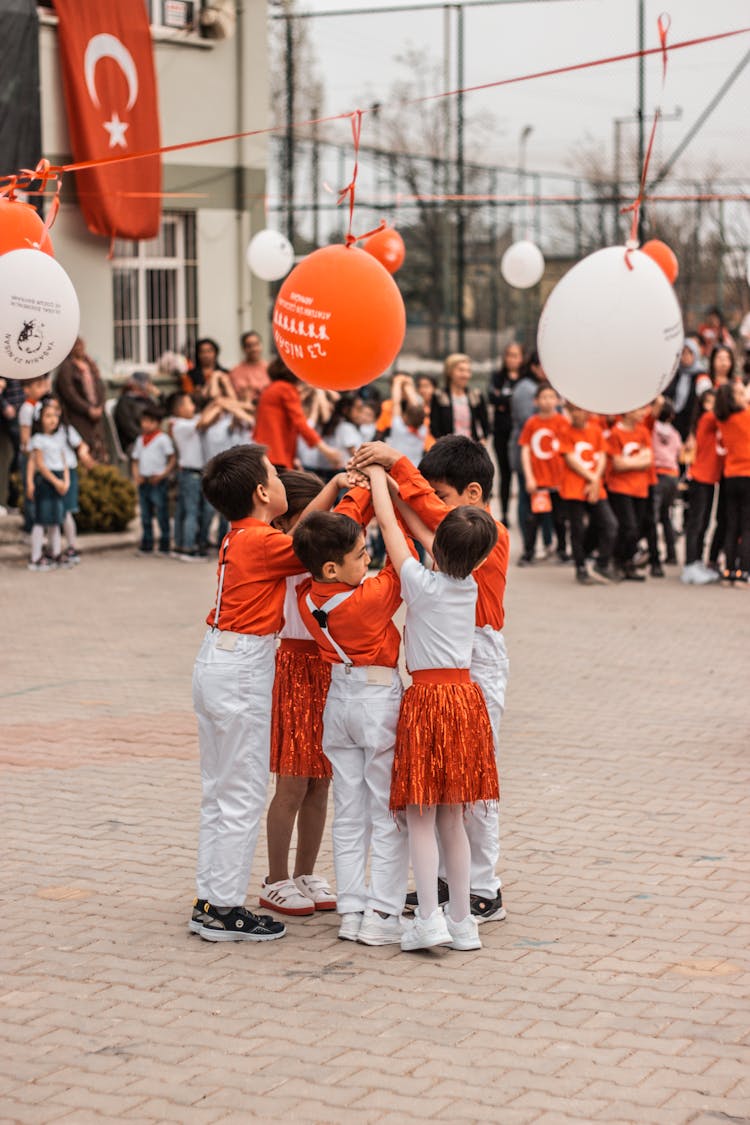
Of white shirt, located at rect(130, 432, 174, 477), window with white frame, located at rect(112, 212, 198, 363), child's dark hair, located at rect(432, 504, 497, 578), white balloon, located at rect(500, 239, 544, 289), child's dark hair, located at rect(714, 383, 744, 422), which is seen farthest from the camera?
white balloon, located at rect(500, 239, 544, 289)

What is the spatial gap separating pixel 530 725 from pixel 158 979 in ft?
13.2

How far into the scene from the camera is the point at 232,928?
5.19 metres

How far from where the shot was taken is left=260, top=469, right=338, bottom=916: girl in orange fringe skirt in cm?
536

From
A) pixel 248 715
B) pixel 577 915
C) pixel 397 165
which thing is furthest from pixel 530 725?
pixel 397 165

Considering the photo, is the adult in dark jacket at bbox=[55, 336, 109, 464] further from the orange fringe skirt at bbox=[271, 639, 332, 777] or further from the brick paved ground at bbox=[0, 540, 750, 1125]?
the orange fringe skirt at bbox=[271, 639, 332, 777]

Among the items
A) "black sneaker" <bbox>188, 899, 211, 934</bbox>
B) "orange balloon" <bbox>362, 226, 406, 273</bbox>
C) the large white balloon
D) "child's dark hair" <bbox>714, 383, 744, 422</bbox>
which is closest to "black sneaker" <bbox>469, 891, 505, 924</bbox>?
"black sneaker" <bbox>188, 899, 211, 934</bbox>

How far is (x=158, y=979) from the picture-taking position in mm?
4844

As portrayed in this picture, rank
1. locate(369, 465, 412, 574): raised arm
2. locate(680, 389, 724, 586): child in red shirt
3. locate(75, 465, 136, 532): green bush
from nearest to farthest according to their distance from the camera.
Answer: locate(369, 465, 412, 574): raised arm → locate(680, 389, 724, 586): child in red shirt → locate(75, 465, 136, 532): green bush

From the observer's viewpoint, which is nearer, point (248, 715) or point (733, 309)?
point (248, 715)

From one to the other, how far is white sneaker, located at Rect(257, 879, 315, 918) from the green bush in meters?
11.4

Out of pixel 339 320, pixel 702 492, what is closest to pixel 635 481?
pixel 702 492

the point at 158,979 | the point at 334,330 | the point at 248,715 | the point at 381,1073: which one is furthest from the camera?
the point at 334,330

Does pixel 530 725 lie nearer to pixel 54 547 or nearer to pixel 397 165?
pixel 54 547

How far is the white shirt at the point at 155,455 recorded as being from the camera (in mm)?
15266
